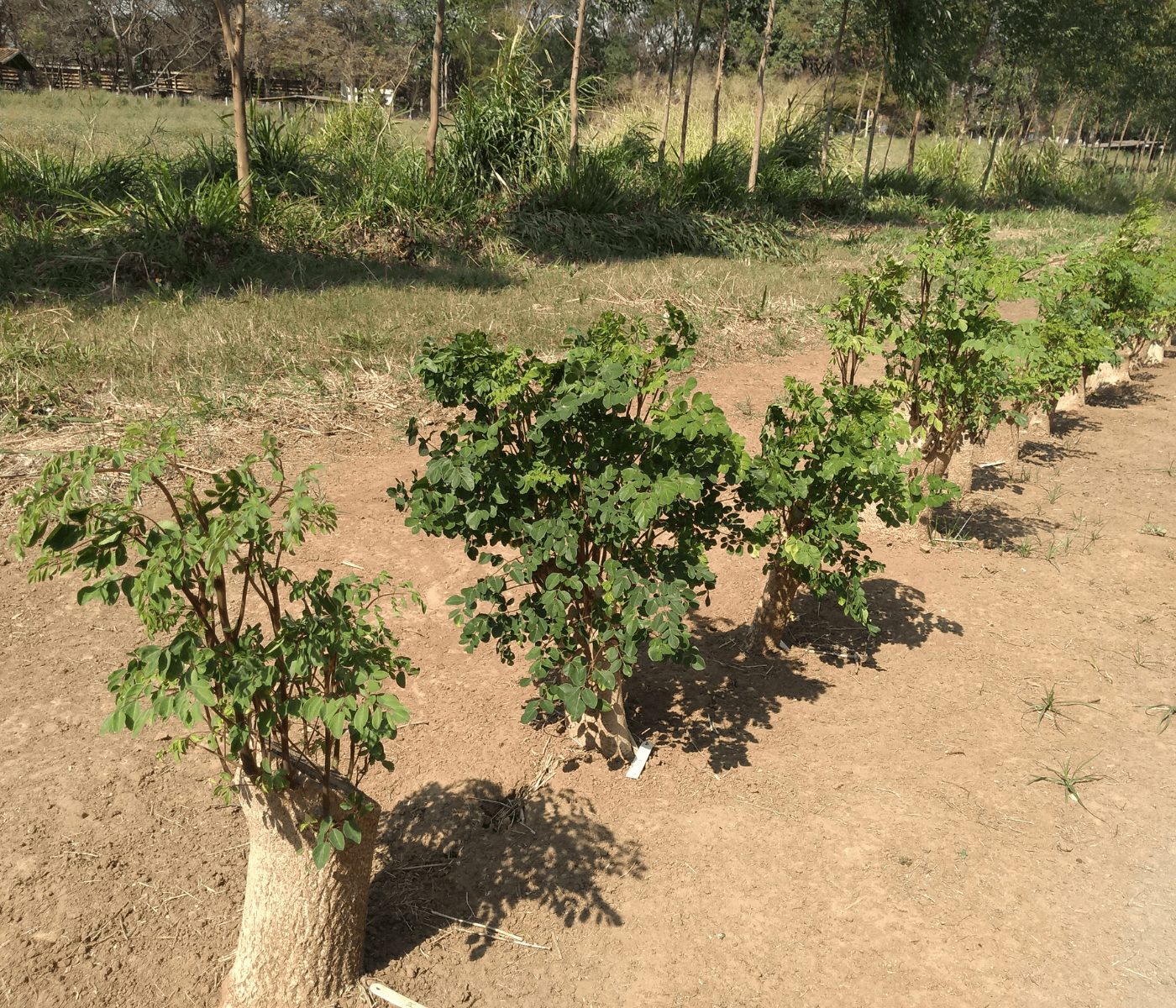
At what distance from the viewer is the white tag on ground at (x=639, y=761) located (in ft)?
10.4

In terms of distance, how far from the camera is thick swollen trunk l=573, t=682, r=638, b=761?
312 cm

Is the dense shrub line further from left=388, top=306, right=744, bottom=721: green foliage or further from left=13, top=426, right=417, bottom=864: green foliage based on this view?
left=13, top=426, right=417, bottom=864: green foliage

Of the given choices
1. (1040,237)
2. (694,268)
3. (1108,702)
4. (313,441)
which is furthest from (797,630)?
(1040,237)

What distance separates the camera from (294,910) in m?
2.31

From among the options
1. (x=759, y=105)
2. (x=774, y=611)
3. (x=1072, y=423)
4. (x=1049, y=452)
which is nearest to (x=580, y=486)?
(x=774, y=611)

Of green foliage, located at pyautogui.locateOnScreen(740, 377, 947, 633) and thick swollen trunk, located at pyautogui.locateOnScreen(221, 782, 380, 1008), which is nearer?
thick swollen trunk, located at pyautogui.locateOnScreen(221, 782, 380, 1008)

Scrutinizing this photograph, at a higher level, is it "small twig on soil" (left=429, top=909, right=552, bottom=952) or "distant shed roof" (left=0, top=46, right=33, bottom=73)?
"distant shed roof" (left=0, top=46, right=33, bottom=73)

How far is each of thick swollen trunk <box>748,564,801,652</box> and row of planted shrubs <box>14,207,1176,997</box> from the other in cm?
1

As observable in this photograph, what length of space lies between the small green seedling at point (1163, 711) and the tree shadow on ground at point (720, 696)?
1.18 metres

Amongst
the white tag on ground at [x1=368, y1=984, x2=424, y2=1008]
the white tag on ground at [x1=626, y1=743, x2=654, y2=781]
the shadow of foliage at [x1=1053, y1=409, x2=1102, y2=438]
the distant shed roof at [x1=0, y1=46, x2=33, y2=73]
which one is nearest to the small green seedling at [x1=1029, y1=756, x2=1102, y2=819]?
the white tag on ground at [x1=626, y1=743, x2=654, y2=781]

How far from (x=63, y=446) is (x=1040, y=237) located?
14.6m

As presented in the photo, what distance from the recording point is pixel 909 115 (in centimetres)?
3950

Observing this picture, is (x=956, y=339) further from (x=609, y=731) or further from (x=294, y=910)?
(x=294, y=910)

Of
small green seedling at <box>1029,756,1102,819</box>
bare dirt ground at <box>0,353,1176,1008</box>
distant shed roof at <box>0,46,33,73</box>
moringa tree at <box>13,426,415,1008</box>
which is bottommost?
bare dirt ground at <box>0,353,1176,1008</box>
